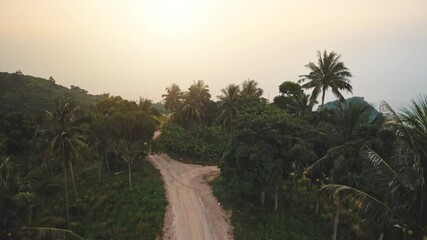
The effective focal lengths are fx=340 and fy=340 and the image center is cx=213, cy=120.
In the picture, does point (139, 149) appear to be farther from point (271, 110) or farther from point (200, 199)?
point (271, 110)

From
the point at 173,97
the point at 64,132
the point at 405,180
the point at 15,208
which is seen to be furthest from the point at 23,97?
the point at 405,180

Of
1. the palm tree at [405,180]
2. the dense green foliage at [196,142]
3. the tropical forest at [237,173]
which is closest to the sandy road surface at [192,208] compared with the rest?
the tropical forest at [237,173]

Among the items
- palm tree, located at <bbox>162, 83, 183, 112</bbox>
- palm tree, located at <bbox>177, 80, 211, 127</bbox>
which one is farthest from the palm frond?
palm tree, located at <bbox>162, 83, 183, 112</bbox>

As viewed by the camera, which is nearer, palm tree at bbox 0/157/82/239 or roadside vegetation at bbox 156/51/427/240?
roadside vegetation at bbox 156/51/427/240

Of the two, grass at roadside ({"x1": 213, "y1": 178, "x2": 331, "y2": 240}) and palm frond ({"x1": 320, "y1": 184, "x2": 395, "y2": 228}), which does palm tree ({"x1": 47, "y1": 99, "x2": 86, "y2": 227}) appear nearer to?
grass at roadside ({"x1": 213, "y1": 178, "x2": 331, "y2": 240})

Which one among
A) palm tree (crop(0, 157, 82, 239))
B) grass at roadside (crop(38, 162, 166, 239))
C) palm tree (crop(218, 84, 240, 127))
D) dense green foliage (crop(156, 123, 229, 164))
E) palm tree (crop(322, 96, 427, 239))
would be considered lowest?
grass at roadside (crop(38, 162, 166, 239))

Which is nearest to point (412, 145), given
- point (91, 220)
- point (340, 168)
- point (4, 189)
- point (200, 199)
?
point (340, 168)

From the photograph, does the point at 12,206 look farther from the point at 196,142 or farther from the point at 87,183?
the point at 196,142

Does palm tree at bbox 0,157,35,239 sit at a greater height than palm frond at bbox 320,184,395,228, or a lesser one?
lesser
